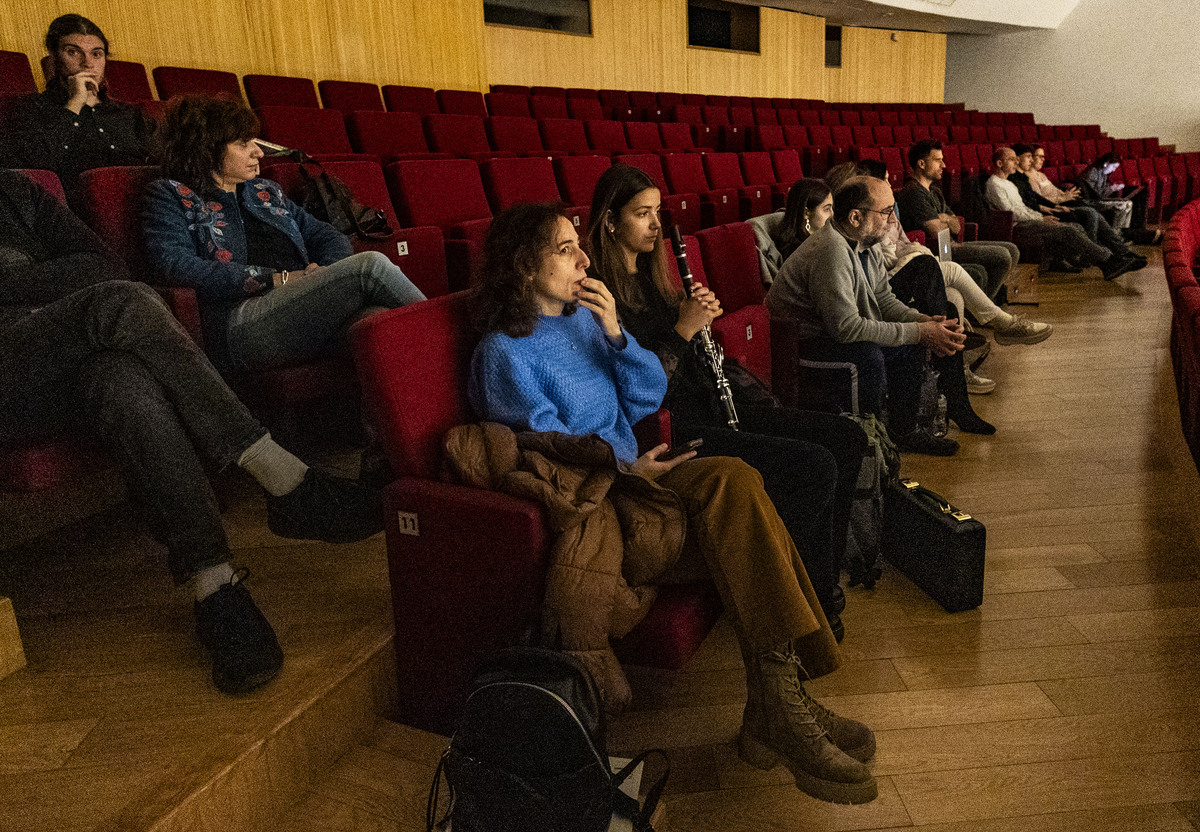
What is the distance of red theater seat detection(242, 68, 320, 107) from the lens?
6.95ft

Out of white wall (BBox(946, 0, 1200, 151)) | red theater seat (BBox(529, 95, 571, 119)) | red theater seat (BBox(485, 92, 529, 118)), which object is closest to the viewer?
red theater seat (BBox(485, 92, 529, 118))

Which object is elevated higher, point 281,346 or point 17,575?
point 281,346

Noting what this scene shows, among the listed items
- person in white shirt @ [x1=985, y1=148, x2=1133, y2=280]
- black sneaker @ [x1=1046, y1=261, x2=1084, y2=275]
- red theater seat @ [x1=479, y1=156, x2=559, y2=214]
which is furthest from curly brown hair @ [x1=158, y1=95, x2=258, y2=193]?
black sneaker @ [x1=1046, y1=261, x2=1084, y2=275]

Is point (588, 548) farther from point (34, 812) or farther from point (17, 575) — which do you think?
point (17, 575)

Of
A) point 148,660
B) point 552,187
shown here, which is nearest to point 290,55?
point 552,187

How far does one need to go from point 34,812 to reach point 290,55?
2386mm

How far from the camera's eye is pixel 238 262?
0.96m

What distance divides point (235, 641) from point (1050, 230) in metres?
2.87

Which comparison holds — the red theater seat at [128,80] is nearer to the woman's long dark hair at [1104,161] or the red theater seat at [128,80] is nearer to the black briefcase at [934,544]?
the black briefcase at [934,544]

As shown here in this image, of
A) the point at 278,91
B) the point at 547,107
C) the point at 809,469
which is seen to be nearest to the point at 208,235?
the point at 809,469

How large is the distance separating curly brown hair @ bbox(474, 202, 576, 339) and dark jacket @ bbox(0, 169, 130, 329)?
408mm

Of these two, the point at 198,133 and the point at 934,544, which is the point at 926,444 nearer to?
the point at 934,544

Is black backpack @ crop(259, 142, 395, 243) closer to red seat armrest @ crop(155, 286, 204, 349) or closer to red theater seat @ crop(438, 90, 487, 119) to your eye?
red seat armrest @ crop(155, 286, 204, 349)

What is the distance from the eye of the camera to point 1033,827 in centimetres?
59
